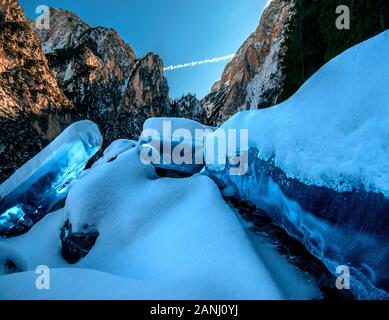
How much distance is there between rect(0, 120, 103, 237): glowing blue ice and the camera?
5.55m

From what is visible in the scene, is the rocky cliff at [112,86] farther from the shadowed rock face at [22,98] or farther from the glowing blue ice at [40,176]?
the glowing blue ice at [40,176]

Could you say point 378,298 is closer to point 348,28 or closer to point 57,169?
point 57,169

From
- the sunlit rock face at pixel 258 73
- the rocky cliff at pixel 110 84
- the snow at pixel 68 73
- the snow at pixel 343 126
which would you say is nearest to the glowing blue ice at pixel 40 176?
the snow at pixel 343 126

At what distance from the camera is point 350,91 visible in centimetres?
221

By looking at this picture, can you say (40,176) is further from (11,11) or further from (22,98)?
(11,11)

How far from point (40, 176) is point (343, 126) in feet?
18.0

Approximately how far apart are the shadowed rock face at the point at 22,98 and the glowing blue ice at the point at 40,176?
13.7 m

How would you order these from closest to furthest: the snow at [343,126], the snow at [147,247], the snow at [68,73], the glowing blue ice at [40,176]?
the snow at [343,126]
the snow at [147,247]
the glowing blue ice at [40,176]
the snow at [68,73]

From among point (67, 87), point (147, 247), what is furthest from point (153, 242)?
point (67, 87)

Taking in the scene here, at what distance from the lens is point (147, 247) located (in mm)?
3145

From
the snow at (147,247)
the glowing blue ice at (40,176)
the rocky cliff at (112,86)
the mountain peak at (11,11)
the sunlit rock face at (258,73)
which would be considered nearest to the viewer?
the snow at (147,247)

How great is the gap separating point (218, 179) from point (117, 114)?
3226cm

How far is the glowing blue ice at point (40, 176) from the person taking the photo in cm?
555

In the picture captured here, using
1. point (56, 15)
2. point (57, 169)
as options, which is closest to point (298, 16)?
point (57, 169)
